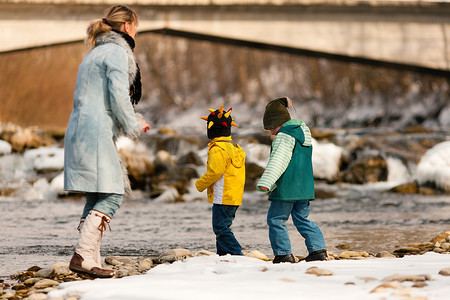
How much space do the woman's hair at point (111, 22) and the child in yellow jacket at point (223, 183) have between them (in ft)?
3.46

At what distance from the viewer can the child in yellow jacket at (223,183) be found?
4.87 metres

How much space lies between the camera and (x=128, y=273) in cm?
430

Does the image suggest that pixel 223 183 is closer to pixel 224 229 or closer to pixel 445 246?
pixel 224 229

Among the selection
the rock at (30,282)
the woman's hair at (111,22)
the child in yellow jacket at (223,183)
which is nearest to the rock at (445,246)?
the child in yellow jacket at (223,183)

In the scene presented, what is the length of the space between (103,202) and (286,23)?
66.5 feet

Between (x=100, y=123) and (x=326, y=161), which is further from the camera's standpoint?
(x=326, y=161)

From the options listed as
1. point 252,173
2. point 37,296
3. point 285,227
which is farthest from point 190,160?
point 37,296

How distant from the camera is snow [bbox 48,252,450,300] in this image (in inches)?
122

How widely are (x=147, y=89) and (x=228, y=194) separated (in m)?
20.2

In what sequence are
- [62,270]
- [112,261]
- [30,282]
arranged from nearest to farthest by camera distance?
[30,282] → [62,270] → [112,261]

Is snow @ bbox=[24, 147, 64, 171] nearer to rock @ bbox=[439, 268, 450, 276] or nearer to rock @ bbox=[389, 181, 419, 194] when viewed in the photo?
rock @ bbox=[389, 181, 419, 194]

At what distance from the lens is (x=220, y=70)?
80.5 feet

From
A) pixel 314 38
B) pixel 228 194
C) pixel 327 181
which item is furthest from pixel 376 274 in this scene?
pixel 314 38

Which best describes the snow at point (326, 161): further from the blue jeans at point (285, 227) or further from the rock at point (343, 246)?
the blue jeans at point (285, 227)
